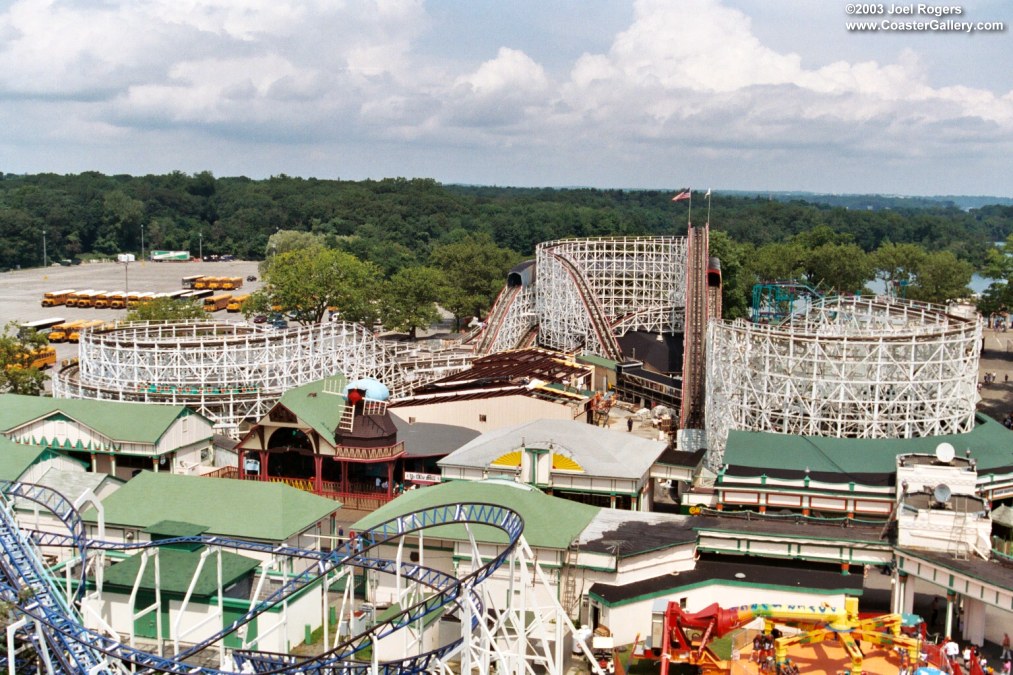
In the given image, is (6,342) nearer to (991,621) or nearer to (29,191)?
(991,621)

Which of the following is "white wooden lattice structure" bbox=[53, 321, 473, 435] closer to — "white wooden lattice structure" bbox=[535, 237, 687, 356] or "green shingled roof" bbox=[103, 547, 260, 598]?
"white wooden lattice structure" bbox=[535, 237, 687, 356]

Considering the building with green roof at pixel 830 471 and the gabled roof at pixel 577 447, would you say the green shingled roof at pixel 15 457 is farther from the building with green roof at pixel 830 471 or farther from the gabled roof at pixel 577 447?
the building with green roof at pixel 830 471

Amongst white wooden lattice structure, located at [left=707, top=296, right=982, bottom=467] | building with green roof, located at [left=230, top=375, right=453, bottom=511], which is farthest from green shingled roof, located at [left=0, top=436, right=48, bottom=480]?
white wooden lattice structure, located at [left=707, top=296, right=982, bottom=467]

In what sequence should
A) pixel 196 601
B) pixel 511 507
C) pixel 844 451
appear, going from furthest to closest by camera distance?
pixel 844 451 → pixel 511 507 → pixel 196 601

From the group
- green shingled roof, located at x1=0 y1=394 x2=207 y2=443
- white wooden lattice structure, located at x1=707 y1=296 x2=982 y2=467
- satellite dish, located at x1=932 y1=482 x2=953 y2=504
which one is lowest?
green shingled roof, located at x1=0 y1=394 x2=207 y2=443

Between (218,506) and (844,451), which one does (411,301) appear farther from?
(218,506)

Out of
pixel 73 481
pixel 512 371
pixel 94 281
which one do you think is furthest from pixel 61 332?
pixel 73 481

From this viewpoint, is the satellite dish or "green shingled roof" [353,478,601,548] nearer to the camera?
the satellite dish
